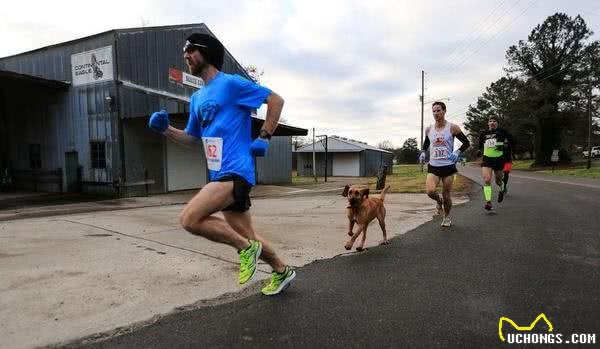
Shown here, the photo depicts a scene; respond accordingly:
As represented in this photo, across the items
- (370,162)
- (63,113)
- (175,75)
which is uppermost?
(175,75)

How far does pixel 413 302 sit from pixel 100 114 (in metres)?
15.0

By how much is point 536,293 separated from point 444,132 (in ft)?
12.6

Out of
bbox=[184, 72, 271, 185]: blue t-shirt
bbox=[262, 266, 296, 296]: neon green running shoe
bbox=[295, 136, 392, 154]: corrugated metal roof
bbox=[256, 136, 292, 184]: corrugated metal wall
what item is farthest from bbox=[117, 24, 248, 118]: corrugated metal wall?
bbox=[295, 136, 392, 154]: corrugated metal roof

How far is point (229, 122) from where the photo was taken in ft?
10.8

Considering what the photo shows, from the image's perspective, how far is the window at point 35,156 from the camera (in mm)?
18406

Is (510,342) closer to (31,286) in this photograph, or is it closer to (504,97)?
(31,286)

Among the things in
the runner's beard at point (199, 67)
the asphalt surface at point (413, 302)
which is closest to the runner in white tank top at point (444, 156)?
the asphalt surface at point (413, 302)

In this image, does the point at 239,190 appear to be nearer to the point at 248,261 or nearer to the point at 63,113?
the point at 248,261

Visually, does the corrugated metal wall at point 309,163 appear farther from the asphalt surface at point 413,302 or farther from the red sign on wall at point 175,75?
the asphalt surface at point 413,302

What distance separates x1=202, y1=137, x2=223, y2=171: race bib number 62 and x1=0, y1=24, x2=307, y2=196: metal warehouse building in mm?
12871

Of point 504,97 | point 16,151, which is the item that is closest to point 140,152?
point 16,151

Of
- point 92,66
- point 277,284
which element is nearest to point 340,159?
point 92,66

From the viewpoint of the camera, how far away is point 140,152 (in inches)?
639

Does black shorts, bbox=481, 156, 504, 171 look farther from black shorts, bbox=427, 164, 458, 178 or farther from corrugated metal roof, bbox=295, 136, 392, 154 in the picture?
corrugated metal roof, bbox=295, 136, 392, 154
